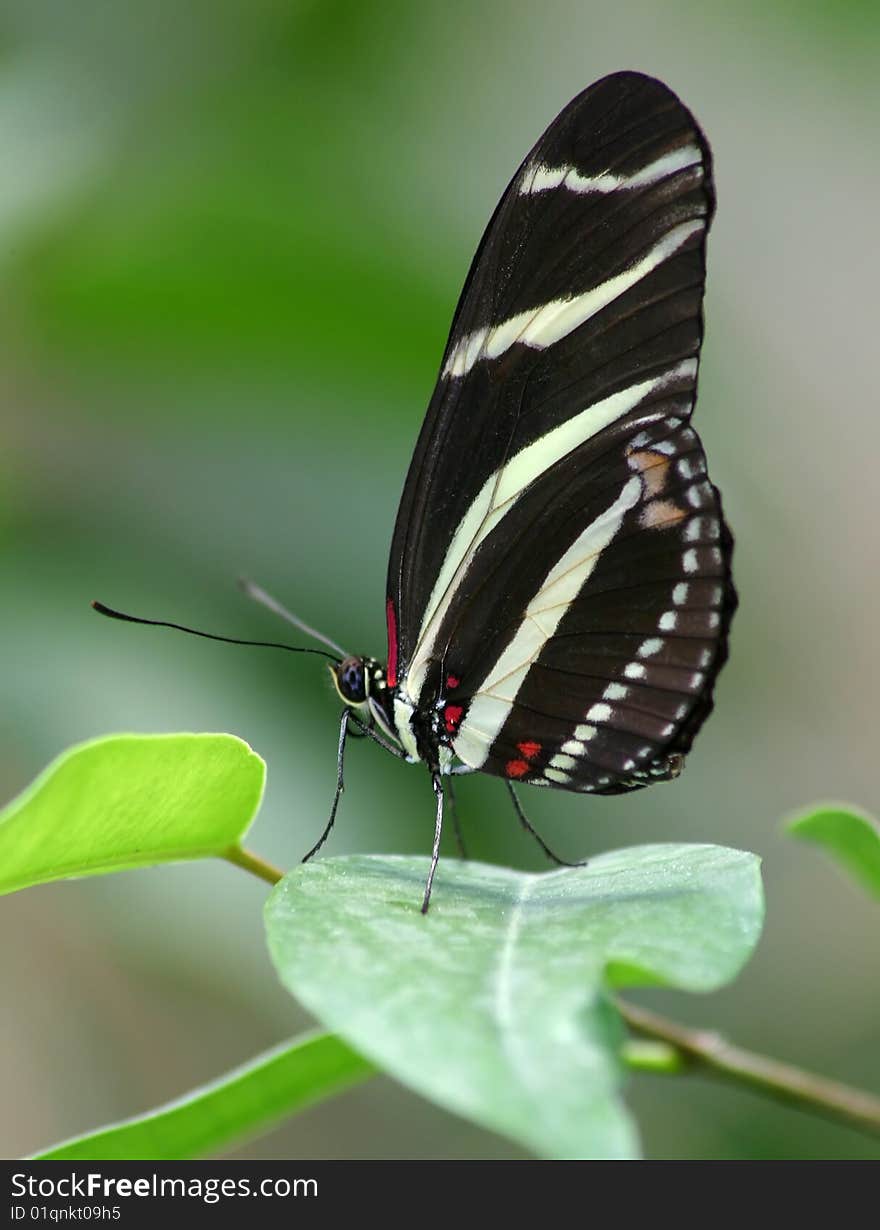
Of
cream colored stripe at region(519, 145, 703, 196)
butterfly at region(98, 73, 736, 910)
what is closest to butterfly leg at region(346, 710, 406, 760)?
butterfly at region(98, 73, 736, 910)

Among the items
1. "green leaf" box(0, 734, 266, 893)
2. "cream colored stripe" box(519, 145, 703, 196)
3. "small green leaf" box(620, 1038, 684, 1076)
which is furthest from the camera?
"cream colored stripe" box(519, 145, 703, 196)

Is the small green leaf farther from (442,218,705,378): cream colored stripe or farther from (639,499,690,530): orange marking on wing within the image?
(442,218,705,378): cream colored stripe

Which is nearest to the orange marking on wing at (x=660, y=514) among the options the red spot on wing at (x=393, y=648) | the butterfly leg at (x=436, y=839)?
the red spot on wing at (x=393, y=648)

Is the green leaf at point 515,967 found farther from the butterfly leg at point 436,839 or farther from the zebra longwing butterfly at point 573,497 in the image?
the zebra longwing butterfly at point 573,497

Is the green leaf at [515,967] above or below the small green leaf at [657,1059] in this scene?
above

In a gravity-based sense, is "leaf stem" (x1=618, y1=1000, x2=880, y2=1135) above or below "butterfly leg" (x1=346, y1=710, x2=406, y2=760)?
above
